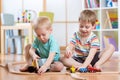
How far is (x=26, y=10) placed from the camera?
173 inches

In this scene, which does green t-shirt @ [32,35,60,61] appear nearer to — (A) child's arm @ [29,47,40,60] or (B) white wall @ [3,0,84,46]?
(A) child's arm @ [29,47,40,60]

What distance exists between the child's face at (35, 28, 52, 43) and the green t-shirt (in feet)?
0.13

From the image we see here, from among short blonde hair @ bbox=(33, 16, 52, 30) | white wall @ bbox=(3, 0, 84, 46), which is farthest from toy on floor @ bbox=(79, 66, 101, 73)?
white wall @ bbox=(3, 0, 84, 46)

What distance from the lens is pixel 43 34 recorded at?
1926 mm

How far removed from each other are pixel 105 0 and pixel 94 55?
182 centimetres

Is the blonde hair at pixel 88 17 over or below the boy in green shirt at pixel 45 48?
over

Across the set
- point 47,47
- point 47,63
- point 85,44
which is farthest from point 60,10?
point 47,63

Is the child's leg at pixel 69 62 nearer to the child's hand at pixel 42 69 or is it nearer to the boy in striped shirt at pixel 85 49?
the boy in striped shirt at pixel 85 49

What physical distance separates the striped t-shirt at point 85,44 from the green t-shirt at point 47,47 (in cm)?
18

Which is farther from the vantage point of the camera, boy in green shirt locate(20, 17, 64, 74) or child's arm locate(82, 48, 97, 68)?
child's arm locate(82, 48, 97, 68)

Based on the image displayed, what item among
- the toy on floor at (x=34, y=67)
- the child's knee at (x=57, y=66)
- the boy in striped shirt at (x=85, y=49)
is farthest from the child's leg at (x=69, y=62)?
the toy on floor at (x=34, y=67)

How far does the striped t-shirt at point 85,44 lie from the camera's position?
6.89ft

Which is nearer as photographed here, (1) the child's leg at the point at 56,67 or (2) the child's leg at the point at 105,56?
(1) the child's leg at the point at 56,67

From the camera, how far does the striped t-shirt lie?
210 centimetres
